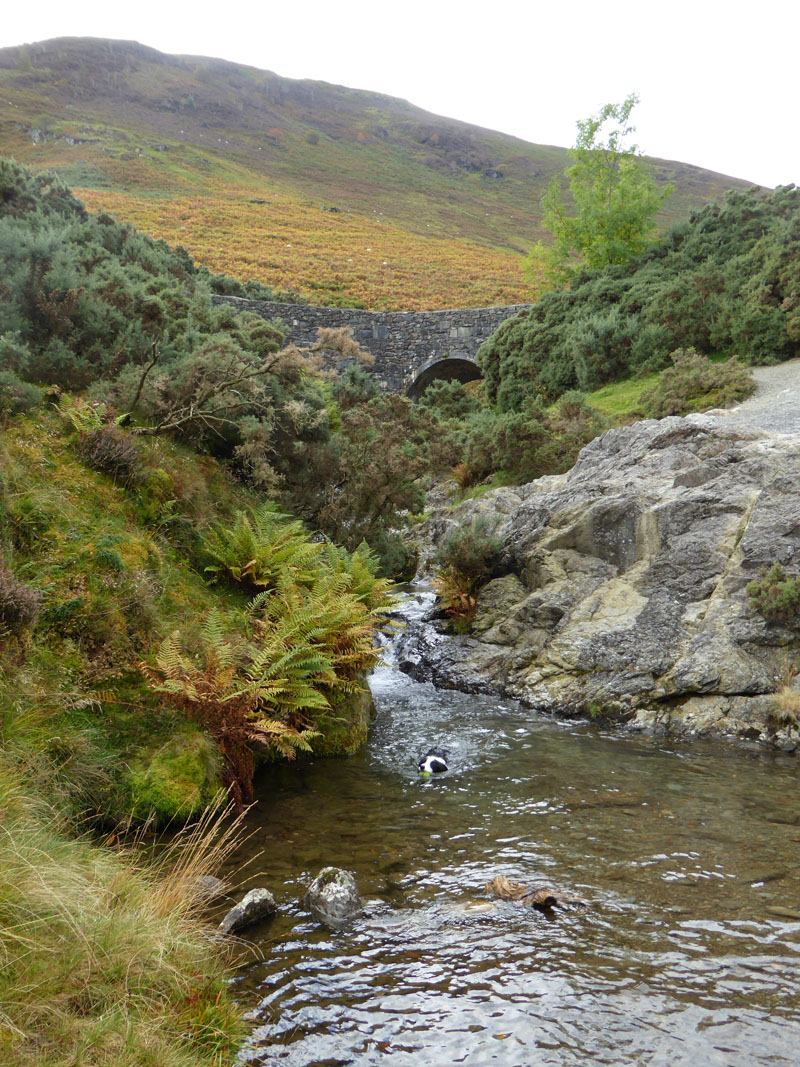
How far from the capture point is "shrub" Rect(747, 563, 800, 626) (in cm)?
833

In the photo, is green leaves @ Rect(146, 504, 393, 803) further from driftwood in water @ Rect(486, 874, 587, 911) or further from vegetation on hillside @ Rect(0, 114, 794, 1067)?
driftwood in water @ Rect(486, 874, 587, 911)

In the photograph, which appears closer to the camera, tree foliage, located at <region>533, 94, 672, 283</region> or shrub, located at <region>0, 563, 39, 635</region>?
shrub, located at <region>0, 563, 39, 635</region>

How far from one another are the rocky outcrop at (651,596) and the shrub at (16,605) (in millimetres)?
6209

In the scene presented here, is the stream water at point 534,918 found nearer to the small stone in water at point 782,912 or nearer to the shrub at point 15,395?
the small stone in water at point 782,912

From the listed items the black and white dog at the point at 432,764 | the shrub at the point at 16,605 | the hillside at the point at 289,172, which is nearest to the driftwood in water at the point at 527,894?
the black and white dog at the point at 432,764

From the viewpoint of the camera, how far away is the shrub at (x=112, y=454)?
7793mm

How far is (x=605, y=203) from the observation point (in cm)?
3241

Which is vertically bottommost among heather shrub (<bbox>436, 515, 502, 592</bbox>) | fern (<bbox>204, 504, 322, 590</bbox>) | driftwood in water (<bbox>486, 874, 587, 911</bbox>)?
driftwood in water (<bbox>486, 874, 587, 911</bbox>)

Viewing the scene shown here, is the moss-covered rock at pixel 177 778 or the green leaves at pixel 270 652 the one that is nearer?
the moss-covered rock at pixel 177 778

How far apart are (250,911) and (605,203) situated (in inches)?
1370

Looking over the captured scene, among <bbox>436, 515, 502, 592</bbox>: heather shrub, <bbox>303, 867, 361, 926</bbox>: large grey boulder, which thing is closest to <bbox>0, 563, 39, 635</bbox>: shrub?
<bbox>303, 867, 361, 926</bbox>: large grey boulder

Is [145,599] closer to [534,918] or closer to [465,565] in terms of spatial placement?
[534,918]

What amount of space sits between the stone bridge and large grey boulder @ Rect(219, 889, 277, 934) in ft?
117

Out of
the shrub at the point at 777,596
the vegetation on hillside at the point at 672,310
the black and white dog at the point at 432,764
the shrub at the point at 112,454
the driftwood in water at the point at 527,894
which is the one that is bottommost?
the black and white dog at the point at 432,764
